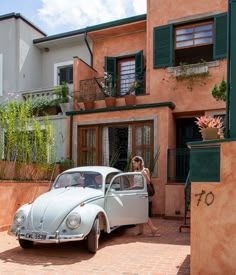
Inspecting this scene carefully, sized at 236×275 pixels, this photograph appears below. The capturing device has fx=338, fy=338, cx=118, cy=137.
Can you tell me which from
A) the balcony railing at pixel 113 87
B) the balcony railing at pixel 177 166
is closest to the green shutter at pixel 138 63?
the balcony railing at pixel 113 87

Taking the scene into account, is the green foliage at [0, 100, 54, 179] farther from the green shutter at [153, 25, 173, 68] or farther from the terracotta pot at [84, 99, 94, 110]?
the green shutter at [153, 25, 173, 68]

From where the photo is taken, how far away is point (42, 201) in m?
6.78

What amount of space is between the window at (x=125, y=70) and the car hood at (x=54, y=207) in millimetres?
7038

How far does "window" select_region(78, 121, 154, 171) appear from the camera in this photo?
11688 millimetres

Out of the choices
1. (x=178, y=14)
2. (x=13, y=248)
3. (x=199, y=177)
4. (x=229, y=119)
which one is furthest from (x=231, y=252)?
(x=178, y=14)

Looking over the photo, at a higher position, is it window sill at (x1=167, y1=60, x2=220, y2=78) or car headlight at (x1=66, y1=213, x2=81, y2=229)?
Answer: window sill at (x1=167, y1=60, x2=220, y2=78)

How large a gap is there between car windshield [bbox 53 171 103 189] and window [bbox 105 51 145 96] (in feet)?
20.4

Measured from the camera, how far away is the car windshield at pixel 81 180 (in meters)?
7.59

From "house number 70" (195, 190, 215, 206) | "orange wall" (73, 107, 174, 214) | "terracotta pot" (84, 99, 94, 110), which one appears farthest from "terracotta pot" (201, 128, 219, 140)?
"terracotta pot" (84, 99, 94, 110)

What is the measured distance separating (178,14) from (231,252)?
991 cm

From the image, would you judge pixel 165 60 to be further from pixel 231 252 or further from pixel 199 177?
pixel 231 252

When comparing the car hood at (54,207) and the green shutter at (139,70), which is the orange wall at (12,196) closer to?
the car hood at (54,207)

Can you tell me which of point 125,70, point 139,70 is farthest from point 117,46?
point 139,70

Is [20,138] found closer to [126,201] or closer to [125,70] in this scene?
[126,201]
